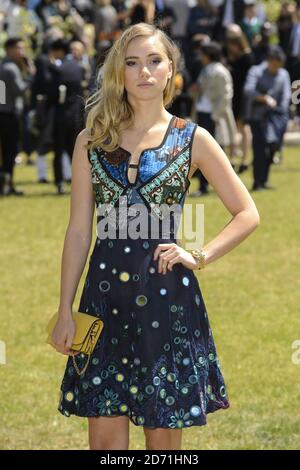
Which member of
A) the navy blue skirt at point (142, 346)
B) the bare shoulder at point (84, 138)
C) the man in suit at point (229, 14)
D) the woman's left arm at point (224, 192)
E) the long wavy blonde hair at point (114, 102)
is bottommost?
the navy blue skirt at point (142, 346)

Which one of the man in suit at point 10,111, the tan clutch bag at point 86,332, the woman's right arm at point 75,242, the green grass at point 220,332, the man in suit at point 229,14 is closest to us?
the tan clutch bag at point 86,332

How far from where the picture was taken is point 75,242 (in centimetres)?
466

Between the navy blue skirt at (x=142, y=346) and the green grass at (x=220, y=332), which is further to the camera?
the green grass at (x=220, y=332)

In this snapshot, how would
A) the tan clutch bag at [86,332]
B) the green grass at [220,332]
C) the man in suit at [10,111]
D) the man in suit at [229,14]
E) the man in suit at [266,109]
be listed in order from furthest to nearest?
1. the man in suit at [229,14]
2. the man in suit at [266,109]
3. the man in suit at [10,111]
4. the green grass at [220,332]
5. the tan clutch bag at [86,332]

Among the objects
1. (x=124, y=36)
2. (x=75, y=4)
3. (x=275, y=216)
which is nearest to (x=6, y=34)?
(x=75, y=4)

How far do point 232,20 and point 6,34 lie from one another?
487 cm

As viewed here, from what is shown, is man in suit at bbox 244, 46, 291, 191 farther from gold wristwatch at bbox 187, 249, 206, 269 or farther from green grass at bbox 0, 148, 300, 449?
gold wristwatch at bbox 187, 249, 206, 269

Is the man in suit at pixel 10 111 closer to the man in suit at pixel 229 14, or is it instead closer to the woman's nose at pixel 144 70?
the man in suit at pixel 229 14

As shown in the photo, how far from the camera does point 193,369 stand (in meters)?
4.57

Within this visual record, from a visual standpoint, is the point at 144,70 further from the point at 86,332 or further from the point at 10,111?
the point at 10,111

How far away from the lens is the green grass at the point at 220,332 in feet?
22.0

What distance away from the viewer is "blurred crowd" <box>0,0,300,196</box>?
17.6 meters

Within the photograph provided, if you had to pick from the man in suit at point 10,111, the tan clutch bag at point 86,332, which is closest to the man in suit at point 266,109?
the man in suit at point 10,111
